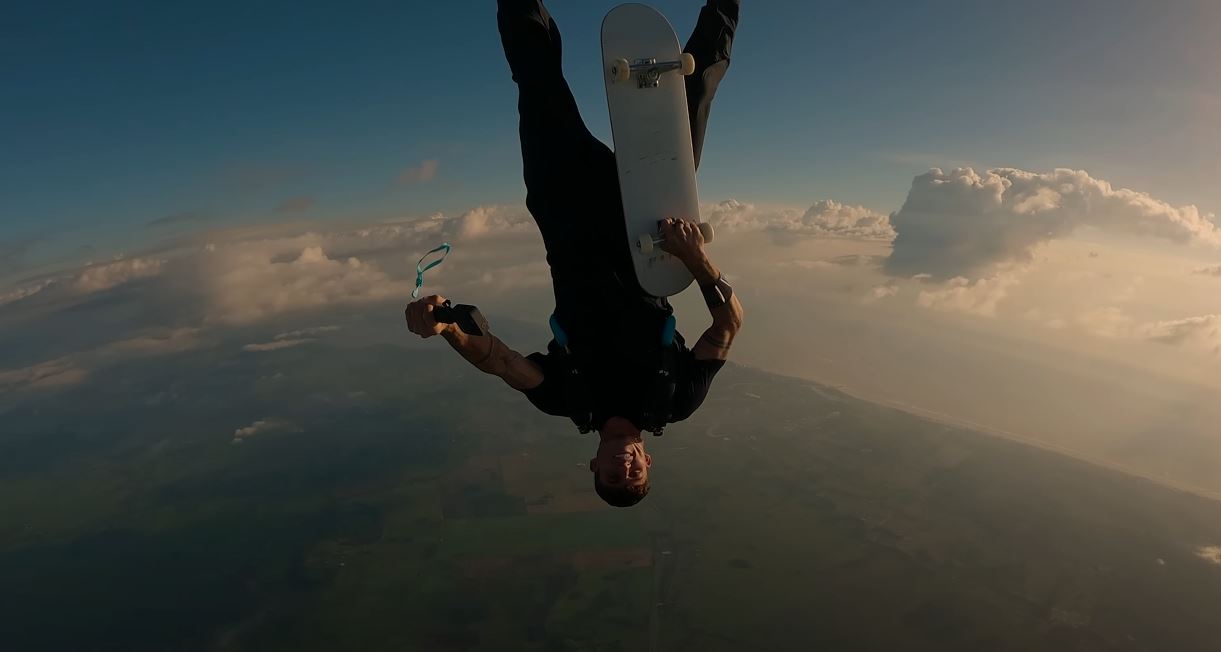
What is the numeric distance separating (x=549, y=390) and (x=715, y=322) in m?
1.58

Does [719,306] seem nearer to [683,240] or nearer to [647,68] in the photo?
[683,240]

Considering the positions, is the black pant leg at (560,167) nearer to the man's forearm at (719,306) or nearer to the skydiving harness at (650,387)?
the skydiving harness at (650,387)

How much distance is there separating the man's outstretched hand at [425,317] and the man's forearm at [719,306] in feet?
6.50

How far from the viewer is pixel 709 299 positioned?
15.8 feet

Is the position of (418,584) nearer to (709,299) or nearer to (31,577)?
(31,577)

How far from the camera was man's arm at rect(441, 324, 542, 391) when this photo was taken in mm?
4152

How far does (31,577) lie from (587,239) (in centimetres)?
14336

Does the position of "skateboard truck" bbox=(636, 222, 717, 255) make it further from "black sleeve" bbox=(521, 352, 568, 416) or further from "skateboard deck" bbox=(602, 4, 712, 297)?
"black sleeve" bbox=(521, 352, 568, 416)

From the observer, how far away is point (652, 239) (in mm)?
4914

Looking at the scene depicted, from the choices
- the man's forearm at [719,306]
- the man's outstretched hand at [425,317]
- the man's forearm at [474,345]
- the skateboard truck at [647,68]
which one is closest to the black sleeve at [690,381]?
the man's forearm at [719,306]

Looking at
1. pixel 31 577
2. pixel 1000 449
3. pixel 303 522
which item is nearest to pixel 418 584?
pixel 303 522

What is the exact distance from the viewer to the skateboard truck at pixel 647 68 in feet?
16.3

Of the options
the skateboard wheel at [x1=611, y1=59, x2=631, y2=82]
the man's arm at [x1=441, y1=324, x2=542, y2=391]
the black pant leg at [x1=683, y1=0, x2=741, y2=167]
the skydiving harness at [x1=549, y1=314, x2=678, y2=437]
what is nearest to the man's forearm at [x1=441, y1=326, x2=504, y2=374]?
the man's arm at [x1=441, y1=324, x2=542, y2=391]

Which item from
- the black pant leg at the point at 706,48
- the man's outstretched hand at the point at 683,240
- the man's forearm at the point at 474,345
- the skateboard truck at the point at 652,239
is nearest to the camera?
the man's forearm at the point at 474,345
